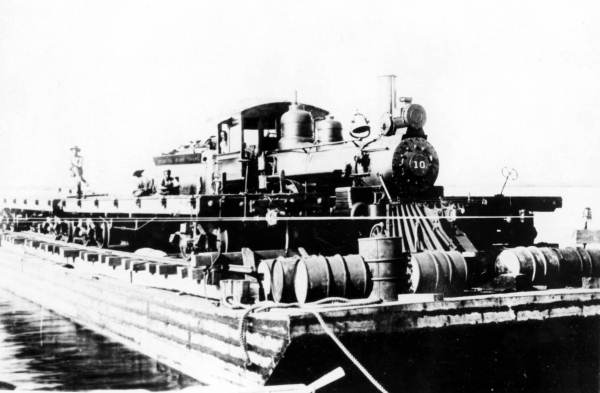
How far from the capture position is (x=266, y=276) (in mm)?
8016

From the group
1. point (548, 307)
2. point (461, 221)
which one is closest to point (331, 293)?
point (548, 307)

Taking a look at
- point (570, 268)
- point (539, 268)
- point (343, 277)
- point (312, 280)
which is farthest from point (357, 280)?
point (570, 268)

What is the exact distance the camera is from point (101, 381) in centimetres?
820

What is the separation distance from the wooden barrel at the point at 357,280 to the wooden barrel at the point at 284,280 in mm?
608

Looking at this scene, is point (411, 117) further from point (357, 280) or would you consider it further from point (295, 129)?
point (357, 280)

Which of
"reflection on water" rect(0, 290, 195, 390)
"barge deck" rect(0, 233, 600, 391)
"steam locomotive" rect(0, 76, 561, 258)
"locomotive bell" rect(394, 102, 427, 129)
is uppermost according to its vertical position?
"locomotive bell" rect(394, 102, 427, 129)

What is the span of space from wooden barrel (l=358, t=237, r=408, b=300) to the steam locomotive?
1.32 meters

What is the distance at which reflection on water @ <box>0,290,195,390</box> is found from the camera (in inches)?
320

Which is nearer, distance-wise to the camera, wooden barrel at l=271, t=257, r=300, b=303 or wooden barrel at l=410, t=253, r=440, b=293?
wooden barrel at l=271, t=257, r=300, b=303

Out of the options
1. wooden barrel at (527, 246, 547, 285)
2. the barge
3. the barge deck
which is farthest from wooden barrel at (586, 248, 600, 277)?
the barge deck

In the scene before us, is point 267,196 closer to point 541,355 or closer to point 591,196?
point 541,355

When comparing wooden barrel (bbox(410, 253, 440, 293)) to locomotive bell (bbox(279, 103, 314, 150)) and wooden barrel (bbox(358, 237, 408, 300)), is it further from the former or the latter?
locomotive bell (bbox(279, 103, 314, 150))

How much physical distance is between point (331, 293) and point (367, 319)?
2.63 ft

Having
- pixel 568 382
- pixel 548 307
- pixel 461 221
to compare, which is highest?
pixel 461 221
